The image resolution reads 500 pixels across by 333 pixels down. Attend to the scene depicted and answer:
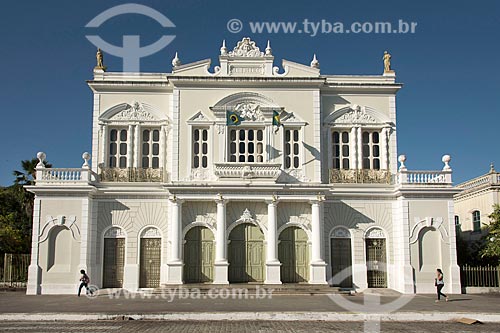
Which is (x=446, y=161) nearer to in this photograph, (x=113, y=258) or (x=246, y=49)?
(x=246, y=49)

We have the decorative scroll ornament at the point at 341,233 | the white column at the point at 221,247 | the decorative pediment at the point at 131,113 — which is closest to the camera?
the white column at the point at 221,247

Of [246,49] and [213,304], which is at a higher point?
[246,49]

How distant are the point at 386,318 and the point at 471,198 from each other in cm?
2210

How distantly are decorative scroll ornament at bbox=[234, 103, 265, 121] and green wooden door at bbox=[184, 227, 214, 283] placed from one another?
5743 mm

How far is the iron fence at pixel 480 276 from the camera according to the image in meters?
27.3

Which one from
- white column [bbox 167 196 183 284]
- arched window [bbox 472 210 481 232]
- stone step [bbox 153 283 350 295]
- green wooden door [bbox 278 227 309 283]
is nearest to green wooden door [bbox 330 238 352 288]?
green wooden door [bbox 278 227 309 283]

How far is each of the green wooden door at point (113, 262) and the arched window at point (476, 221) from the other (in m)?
21.6

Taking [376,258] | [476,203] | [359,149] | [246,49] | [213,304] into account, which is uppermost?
[246,49]

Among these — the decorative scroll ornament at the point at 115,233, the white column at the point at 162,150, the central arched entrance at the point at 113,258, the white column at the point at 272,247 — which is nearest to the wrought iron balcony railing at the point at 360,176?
the white column at the point at 272,247

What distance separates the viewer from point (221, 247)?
25969 millimetres

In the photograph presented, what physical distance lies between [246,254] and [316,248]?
326cm

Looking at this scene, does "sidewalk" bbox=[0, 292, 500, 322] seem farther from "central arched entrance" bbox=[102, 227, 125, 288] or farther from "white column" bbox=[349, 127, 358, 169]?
"white column" bbox=[349, 127, 358, 169]

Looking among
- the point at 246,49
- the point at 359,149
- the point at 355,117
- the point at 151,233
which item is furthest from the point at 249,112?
the point at 151,233

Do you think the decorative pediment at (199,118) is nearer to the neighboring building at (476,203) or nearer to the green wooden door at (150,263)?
the green wooden door at (150,263)
